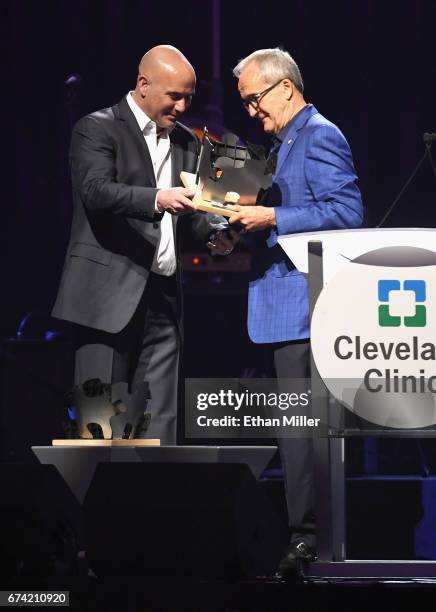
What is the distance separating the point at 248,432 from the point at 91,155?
99 centimetres

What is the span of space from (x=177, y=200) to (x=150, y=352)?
54 cm

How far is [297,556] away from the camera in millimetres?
2613

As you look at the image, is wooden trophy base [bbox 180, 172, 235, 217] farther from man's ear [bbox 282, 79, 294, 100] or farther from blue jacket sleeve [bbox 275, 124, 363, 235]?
man's ear [bbox 282, 79, 294, 100]

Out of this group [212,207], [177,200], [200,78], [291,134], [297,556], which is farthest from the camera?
[200,78]

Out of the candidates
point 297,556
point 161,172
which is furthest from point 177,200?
point 297,556

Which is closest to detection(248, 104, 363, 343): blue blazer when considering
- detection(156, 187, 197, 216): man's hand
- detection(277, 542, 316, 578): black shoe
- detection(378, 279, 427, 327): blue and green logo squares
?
detection(156, 187, 197, 216): man's hand

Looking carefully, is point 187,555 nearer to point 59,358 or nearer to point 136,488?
point 136,488

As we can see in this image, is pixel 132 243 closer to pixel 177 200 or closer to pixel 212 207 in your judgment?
pixel 177 200

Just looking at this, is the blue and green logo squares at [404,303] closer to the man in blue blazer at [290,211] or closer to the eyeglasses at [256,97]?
the man in blue blazer at [290,211]

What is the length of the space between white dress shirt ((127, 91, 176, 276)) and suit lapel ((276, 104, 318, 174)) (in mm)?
387

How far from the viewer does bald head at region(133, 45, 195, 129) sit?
3.18m

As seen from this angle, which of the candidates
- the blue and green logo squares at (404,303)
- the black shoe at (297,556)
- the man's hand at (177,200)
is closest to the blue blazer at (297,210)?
the man's hand at (177,200)

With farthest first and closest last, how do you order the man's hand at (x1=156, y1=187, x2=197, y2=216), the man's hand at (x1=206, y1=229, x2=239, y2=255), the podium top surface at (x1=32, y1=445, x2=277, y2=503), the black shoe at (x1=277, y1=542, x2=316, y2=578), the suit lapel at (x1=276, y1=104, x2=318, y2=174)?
1. the man's hand at (x1=206, y1=229, x2=239, y2=255)
2. the suit lapel at (x1=276, y1=104, x2=318, y2=174)
3. the man's hand at (x1=156, y1=187, x2=197, y2=216)
4. the black shoe at (x1=277, y1=542, x2=316, y2=578)
5. the podium top surface at (x1=32, y1=445, x2=277, y2=503)

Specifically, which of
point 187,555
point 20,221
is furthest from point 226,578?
point 20,221
